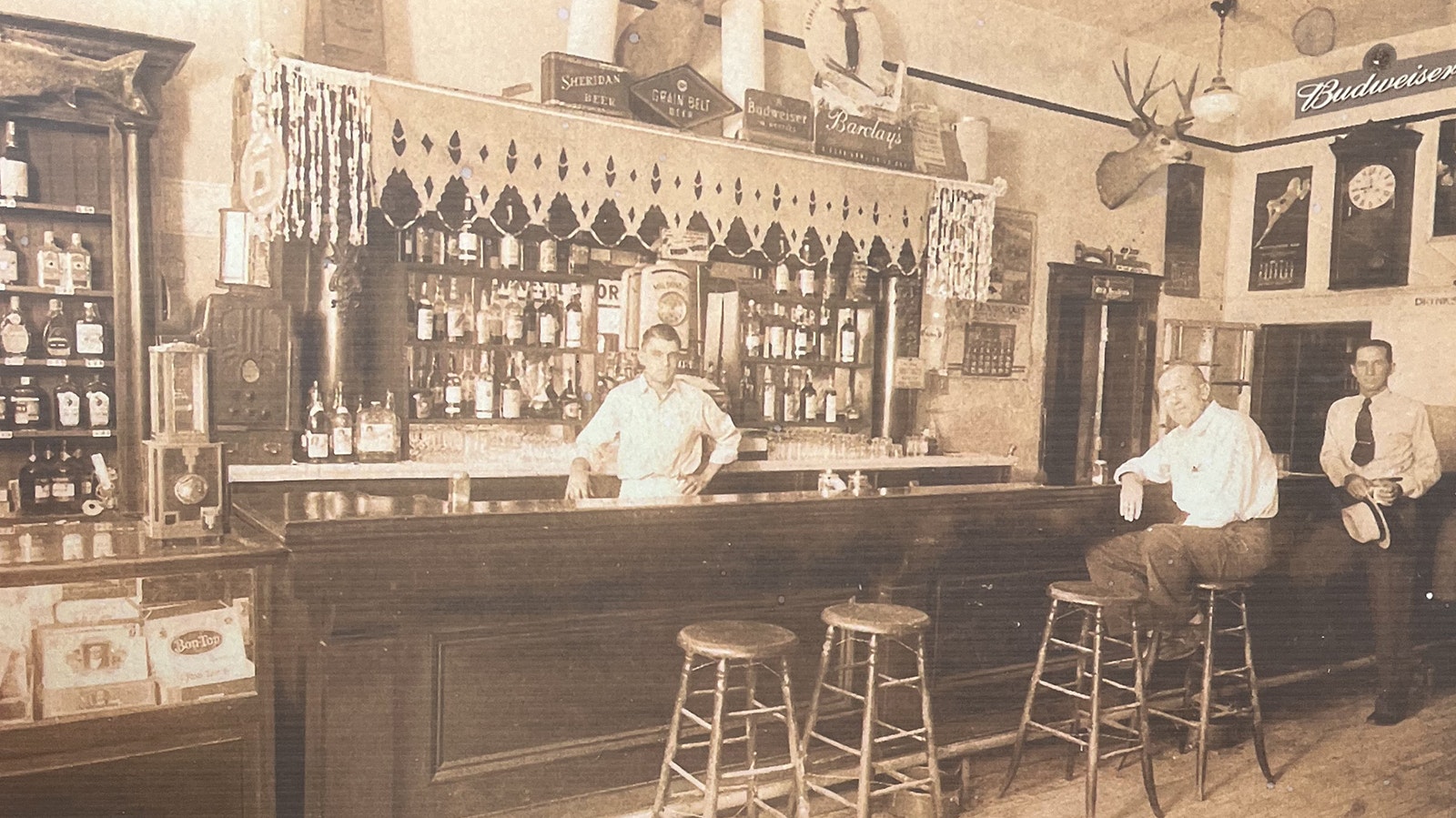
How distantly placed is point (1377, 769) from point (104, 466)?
492 centimetres

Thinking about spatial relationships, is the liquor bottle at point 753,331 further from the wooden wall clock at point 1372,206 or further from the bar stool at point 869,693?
the wooden wall clock at point 1372,206

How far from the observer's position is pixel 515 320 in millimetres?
4742

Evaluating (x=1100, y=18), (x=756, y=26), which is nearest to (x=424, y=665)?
(x=756, y=26)

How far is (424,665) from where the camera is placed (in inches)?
95.1

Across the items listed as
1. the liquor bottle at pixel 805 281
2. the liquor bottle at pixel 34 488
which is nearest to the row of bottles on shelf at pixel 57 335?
the liquor bottle at pixel 34 488

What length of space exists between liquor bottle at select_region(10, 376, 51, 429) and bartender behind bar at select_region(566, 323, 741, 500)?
6.52ft

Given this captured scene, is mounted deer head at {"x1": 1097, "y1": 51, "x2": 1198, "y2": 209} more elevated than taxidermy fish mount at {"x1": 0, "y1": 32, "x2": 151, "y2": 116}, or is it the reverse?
mounted deer head at {"x1": 1097, "y1": 51, "x2": 1198, "y2": 209}

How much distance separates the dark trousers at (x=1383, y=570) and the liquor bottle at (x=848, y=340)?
104 inches

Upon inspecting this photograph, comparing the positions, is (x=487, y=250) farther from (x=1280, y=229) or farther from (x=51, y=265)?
(x=1280, y=229)

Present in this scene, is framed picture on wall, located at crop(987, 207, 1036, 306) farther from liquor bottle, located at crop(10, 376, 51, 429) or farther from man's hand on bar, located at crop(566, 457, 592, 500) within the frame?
liquor bottle, located at crop(10, 376, 51, 429)

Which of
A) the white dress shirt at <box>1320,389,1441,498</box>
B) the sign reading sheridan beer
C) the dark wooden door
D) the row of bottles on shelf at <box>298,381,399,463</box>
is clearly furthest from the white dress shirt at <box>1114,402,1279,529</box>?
the row of bottles on shelf at <box>298,381,399,463</box>

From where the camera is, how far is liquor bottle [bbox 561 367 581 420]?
4.90 meters

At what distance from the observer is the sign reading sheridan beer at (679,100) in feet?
13.9

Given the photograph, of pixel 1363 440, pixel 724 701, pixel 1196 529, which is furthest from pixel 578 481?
pixel 1363 440
